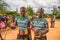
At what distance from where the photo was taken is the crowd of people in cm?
304

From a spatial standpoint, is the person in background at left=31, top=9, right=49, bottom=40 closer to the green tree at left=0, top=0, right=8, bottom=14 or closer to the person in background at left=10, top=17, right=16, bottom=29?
the person in background at left=10, top=17, right=16, bottom=29

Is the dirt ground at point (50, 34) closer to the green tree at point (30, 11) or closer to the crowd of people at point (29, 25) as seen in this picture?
the crowd of people at point (29, 25)

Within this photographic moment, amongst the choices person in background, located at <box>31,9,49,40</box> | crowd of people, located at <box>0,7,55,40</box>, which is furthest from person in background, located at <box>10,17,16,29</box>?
person in background, located at <box>31,9,49,40</box>

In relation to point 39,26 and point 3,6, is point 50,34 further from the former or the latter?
point 3,6

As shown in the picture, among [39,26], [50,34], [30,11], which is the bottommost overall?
[50,34]

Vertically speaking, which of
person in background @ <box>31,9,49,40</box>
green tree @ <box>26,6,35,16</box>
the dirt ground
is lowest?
the dirt ground

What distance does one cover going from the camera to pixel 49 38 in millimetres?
3213

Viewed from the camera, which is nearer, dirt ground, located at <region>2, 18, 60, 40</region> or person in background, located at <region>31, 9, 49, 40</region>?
person in background, located at <region>31, 9, 49, 40</region>

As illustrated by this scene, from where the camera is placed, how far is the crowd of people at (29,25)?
9.98 feet

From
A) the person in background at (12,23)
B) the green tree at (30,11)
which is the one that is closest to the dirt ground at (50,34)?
the person in background at (12,23)

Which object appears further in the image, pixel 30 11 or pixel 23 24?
pixel 30 11

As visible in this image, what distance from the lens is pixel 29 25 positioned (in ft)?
10.3

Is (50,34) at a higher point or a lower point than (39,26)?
lower

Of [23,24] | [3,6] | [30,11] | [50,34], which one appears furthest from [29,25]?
[3,6]
